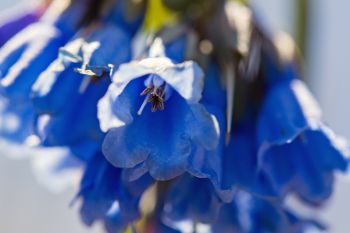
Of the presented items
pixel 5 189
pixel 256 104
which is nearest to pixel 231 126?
pixel 256 104

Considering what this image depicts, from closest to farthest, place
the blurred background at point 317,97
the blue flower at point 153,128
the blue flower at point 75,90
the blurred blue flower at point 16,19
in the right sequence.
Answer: the blue flower at point 153,128, the blue flower at point 75,90, the blurred blue flower at point 16,19, the blurred background at point 317,97

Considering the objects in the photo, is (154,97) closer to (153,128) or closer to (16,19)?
(153,128)

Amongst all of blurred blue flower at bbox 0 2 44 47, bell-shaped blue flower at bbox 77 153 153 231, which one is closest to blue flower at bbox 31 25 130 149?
bell-shaped blue flower at bbox 77 153 153 231

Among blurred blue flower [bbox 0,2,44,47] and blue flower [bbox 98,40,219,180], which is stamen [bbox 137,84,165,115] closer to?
blue flower [bbox 98,40,219,180]

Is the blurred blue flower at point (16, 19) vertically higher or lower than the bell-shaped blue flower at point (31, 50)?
lower

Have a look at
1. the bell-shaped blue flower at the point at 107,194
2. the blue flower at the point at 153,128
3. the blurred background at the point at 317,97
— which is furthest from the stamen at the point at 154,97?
the blurred background at the point at 317,97

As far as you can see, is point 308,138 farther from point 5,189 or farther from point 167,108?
point 5,189

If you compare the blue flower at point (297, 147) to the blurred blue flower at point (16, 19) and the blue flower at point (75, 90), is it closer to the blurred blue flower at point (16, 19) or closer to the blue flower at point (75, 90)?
the blue flower at point (75, 90)
